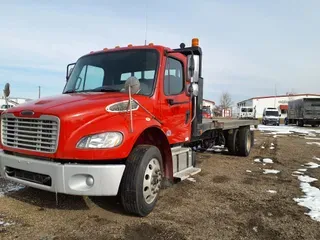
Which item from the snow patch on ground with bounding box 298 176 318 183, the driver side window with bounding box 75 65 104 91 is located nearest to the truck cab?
the snow patch on ground with bounding box 298 176 318 183

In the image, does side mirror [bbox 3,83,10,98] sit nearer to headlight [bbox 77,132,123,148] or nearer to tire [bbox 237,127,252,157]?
headlight [bbox 77,132,123,148]

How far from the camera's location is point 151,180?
4227 millimetres

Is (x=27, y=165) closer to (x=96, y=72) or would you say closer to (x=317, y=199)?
(x=96, y=72)

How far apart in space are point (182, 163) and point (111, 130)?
7.11 feet

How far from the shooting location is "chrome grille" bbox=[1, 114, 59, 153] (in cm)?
369

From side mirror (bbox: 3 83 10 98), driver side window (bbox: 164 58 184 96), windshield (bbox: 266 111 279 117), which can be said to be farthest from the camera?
windshield (bbox: 266 111 279 117)

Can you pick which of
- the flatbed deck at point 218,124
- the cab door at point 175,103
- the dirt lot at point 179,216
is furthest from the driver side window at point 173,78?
the dirt lot at point 179,216

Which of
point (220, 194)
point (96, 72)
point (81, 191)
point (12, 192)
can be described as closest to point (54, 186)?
point (81, 191)

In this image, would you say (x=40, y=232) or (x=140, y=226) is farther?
(x=140, y=226)

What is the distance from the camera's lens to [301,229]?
3.94 meters

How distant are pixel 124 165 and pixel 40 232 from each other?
1245mm

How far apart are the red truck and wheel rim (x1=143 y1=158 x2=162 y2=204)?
13 millimetres

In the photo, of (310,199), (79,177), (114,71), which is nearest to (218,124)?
(310,199)

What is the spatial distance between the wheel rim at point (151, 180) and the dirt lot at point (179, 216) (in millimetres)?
265
